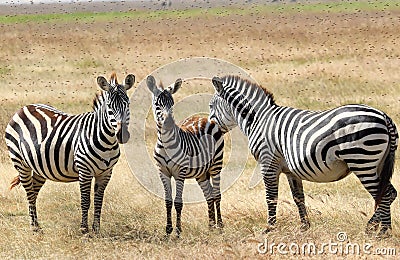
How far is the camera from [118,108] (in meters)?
7.81

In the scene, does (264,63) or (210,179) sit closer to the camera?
(210,179)

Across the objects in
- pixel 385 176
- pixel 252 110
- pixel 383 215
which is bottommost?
pixel 383 215

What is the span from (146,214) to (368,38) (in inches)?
750

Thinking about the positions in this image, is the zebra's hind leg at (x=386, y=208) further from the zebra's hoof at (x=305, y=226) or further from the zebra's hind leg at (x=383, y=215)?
the zebra's hoof at (x=305, y=226)

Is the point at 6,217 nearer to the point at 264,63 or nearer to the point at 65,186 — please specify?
the point at 65,186

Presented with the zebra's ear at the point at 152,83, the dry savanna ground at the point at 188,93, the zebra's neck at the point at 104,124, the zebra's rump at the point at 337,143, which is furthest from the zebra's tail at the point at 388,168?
the zebra's neck at the point at 104,124

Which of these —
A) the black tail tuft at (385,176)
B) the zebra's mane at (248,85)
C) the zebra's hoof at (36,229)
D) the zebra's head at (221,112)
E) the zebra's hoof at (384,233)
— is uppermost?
the zebra's mane at (248,85)

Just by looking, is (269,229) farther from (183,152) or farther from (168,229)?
(183,152)

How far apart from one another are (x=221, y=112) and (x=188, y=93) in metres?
9.94

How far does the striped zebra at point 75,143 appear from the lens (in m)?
7.94

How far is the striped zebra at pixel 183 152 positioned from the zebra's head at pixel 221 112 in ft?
0.37

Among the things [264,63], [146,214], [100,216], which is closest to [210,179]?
[146,214]

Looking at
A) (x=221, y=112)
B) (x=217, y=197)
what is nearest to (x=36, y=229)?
(x=217, y=197)

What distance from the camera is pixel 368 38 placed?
2622 centimetres
